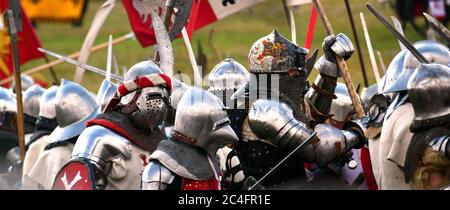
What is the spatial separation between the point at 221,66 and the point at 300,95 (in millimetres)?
1946

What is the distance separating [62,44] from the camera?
38.4m

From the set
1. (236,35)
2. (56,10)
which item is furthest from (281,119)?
(56,10)

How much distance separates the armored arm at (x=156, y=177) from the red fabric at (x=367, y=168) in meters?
2.05

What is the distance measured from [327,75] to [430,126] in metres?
2.08

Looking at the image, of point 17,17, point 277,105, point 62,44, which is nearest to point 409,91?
point 277,105

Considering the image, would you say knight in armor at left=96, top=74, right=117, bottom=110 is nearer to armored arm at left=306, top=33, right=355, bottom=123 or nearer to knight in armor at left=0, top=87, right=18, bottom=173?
knight in armor at left=0, top=87, right=18, bottom=173

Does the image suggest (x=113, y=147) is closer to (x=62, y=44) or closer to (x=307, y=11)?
(x=307, y=11)

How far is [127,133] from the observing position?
1078cm

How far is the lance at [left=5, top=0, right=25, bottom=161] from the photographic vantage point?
12.9m

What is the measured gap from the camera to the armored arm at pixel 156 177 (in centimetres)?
939

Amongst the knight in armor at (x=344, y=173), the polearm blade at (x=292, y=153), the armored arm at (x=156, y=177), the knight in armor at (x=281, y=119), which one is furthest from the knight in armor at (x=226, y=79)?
→ the armored arm at (x=156, y=177)

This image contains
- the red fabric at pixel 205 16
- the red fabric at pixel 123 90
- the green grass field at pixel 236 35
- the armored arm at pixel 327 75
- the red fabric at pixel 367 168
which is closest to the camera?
the red fabric at pixel 123 90

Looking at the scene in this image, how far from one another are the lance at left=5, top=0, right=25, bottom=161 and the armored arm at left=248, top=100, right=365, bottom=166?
3306 millimetres

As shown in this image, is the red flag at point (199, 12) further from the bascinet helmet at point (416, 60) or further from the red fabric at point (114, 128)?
the bascinet helmet at point (416, 60)
